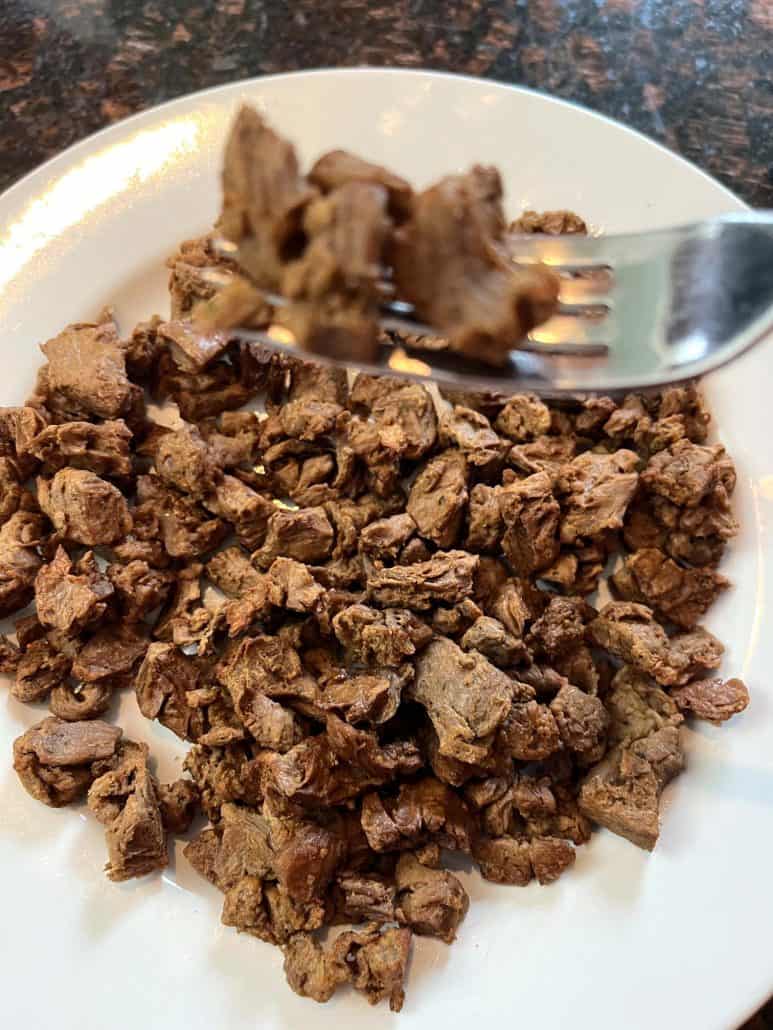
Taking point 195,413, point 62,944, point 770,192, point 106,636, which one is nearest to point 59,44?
point 195,413

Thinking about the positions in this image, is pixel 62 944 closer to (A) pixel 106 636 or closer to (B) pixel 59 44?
(A) pixel 106 636

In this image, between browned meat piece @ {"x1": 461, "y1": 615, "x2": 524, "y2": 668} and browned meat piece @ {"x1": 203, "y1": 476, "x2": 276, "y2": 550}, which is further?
browned meat piece @ {"x1": 203, "y1": 476, "x2": 276, "y2": 550}

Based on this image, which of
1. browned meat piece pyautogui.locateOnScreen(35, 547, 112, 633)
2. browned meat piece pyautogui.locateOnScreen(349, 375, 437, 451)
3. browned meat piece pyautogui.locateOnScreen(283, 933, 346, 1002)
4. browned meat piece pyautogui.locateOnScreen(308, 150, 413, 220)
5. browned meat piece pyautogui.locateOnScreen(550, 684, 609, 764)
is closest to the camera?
browned meat piece pyautogui.locateOnScreen(308, 150, 413, 220)

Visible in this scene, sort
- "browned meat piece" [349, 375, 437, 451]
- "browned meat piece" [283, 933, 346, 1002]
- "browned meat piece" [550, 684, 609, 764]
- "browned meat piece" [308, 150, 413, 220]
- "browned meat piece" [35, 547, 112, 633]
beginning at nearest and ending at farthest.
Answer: "browned meat piece" [308, 150, 413, 220] → "browned meat piece" [283, 933, 346, 1002] → "browned meat piece" [550, 684, 609, 764] → "browned meat piece" [35, 547, 112, 633] → "browned meat piece" [349, 375, 437, 451]

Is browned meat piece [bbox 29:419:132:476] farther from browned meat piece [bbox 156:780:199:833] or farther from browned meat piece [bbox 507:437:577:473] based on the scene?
browned meat piece [bbox 507:437:577:473]

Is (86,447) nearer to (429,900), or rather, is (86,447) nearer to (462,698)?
(462,698)

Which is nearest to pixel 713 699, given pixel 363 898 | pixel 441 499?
pixel 441 499

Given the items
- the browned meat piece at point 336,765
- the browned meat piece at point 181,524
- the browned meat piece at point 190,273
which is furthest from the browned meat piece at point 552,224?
the browned meat piece at point 336,765

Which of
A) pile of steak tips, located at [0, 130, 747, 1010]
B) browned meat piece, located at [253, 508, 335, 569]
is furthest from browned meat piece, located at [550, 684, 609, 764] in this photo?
browned meat piece, located at [253, 508, 335, 569]
